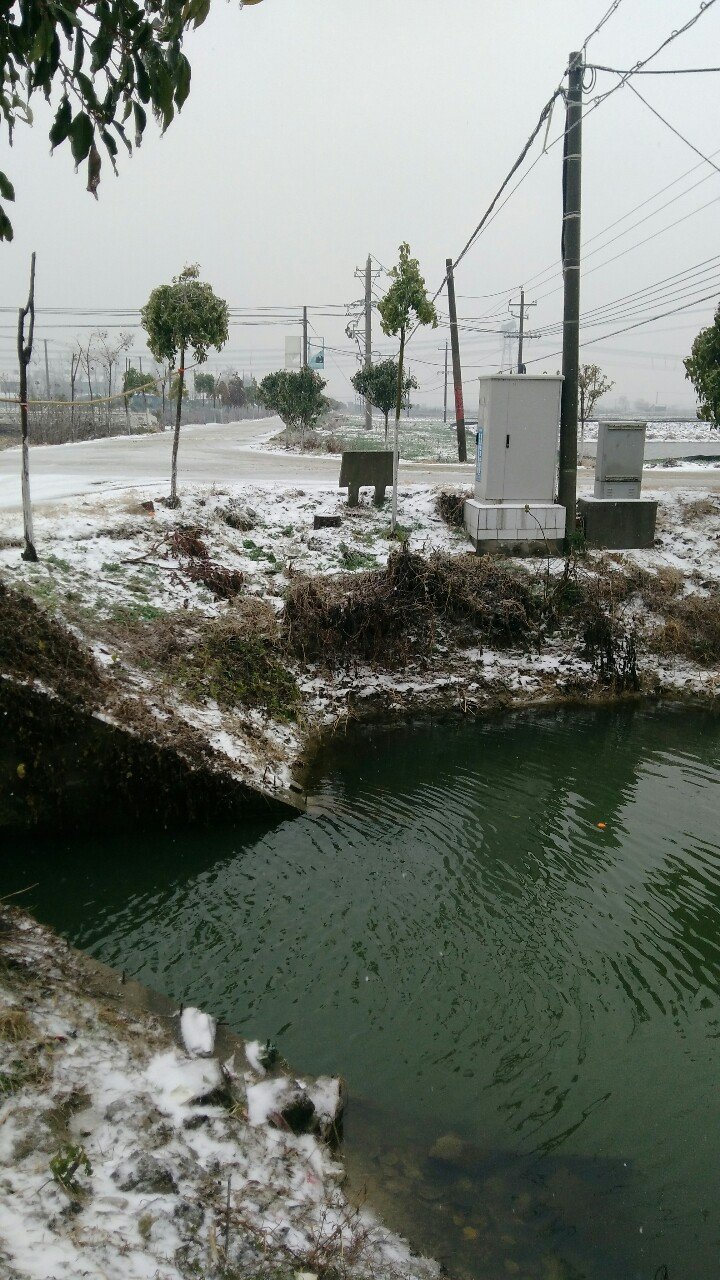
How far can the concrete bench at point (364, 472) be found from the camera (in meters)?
13.7

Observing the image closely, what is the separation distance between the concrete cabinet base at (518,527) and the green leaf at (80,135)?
10187 millimetres

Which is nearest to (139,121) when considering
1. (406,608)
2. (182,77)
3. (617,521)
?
(182,77)

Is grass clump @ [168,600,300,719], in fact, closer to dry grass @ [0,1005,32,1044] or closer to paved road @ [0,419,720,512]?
paved road @ [0,419,720,512]

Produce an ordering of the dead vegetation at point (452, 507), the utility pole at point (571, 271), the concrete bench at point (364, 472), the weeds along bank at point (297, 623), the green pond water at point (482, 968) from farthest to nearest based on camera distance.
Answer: the concrete bench at point (364, 472)
the dead vegetation at point (452, 507)
the utility pole at point (571, 271)
the weeds along bank at point (297, 623)
the green pond water at point (482, 968)

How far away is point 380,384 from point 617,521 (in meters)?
13.4

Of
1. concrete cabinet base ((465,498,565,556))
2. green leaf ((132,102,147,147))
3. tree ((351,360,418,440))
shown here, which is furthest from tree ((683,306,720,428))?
green leaf ((132,102,147,147))

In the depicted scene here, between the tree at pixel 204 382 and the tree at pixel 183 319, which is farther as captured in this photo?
the tree at pixel 204 382

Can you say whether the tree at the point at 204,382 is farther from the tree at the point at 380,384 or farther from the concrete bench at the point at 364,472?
the concrete bench at the point at 364,472

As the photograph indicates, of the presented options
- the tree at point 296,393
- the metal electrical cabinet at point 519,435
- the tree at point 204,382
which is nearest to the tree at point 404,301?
the metal electrical cabinet at point 519,435

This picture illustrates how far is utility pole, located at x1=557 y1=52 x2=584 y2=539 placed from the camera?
36.9ft

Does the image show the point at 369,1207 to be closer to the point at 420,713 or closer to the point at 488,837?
the point at 488,837

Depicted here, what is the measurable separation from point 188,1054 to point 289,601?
22.7 ft

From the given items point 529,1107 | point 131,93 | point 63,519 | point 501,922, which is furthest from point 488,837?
point 63,519

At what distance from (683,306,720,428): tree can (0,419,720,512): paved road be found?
7.32 feet
